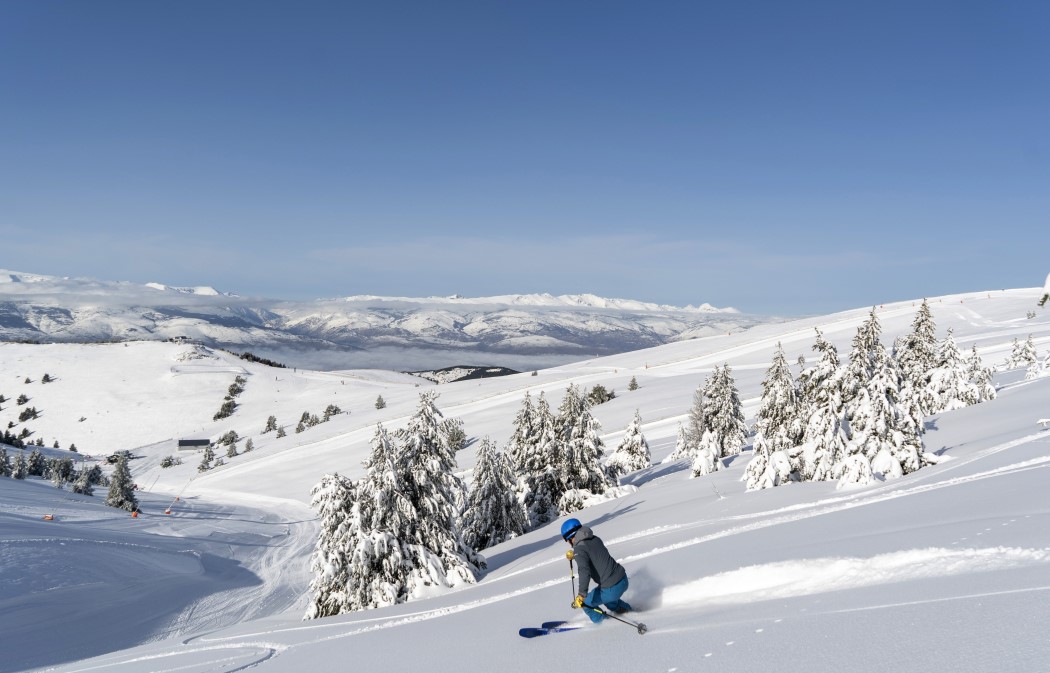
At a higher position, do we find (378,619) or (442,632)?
Answer: (442,632)

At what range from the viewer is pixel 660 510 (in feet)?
65.1

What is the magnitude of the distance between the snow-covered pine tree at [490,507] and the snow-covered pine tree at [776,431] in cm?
1155

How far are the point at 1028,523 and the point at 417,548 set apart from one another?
1461 centimetres

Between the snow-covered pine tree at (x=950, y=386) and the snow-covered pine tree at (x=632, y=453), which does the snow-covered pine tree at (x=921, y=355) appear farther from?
the snow-covered pine tree at (x=632, y=453)

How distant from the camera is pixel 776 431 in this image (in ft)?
86.6

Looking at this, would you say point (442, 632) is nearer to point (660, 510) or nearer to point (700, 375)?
point (660, 510)

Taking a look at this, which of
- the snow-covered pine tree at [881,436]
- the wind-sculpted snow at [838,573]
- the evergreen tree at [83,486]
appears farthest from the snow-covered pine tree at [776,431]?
the evergreen tree at [83,486]

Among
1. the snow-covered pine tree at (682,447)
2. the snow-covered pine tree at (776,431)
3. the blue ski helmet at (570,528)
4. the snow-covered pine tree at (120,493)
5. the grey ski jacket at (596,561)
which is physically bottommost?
the snow-covered pine tree at (682,447)

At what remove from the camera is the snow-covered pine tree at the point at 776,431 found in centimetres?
1978

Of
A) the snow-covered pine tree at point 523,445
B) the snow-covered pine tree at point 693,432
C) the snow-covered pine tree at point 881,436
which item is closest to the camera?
the snow-covered pine tree at point 881,436

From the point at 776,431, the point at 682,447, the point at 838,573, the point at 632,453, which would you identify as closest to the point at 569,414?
the point at 776,431

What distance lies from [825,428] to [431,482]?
482 inches

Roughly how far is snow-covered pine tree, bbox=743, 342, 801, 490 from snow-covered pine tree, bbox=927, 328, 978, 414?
7868mm

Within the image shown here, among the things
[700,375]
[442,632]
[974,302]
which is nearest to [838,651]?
[442,632]
